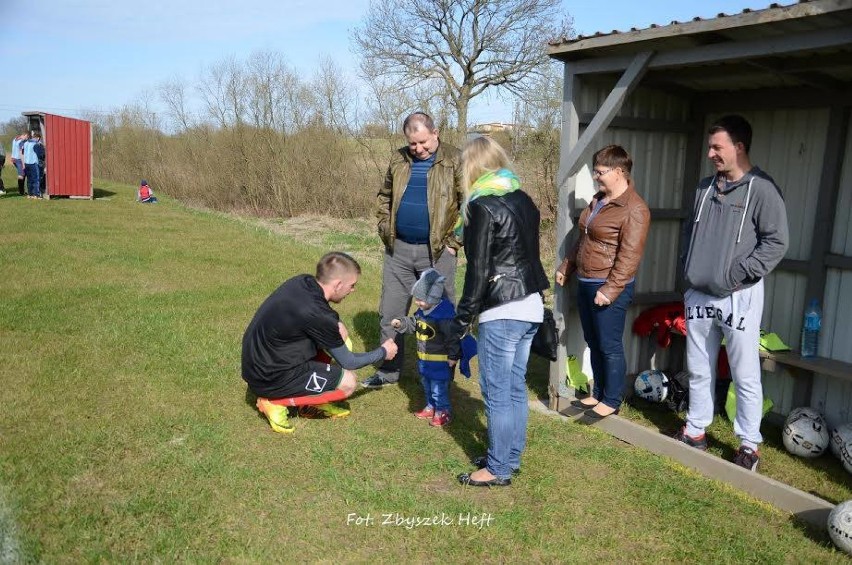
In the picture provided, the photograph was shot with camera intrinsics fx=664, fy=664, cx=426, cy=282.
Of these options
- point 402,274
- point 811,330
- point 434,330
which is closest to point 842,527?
point 811,330

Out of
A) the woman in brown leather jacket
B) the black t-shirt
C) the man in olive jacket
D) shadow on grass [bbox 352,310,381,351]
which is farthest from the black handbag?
shadow on grass [bbox 352,310,381,351]

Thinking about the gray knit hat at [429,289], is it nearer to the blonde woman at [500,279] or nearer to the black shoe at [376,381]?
the blonde woman at [500,279]

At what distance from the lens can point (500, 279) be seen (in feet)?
11.9

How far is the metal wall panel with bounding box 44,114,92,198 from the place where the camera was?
61.0 feet

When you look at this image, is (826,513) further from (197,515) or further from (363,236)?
(363,236)

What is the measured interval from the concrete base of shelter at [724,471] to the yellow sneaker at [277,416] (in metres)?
2.09

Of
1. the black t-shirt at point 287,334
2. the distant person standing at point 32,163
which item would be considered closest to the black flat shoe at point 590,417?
the black t-shirt at point 287,334

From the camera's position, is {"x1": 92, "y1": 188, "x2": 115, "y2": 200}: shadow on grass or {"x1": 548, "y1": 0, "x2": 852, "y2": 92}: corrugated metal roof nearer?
{"x1": 548, "y1": 0, "x2": 852, "y2": 92}: corrugated metal roof

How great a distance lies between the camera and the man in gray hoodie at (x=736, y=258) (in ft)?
12.9

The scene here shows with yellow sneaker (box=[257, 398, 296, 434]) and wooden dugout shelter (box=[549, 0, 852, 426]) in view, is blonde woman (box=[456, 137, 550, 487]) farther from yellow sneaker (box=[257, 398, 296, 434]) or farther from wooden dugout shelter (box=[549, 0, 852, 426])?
yellow sneaker (box=[257, 398, 296, 434])

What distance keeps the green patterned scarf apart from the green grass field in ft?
5.81

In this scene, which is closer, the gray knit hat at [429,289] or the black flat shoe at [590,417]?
the gray knit hat at [429,289]

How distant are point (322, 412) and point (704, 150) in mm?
3967

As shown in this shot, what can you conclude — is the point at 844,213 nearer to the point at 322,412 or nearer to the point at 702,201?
the point at 702,201
